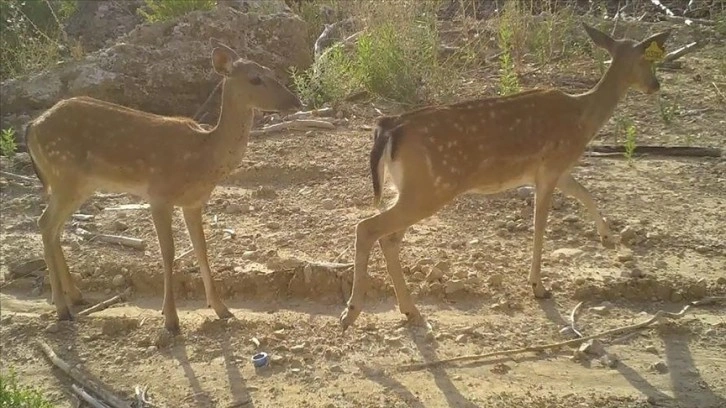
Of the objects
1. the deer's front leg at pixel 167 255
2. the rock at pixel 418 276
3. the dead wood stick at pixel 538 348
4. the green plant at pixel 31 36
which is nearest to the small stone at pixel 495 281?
the rock at pixel 418 276

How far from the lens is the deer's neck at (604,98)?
6426 mm

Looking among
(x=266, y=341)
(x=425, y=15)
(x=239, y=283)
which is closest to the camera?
(x=266, y=341)

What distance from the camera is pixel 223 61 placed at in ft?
20.2

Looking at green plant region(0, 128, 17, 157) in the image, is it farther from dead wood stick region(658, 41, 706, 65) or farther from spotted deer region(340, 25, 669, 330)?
dead wood stick region(658, 41, 706, 65)

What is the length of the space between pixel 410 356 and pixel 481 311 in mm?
804

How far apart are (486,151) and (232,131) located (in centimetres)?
189

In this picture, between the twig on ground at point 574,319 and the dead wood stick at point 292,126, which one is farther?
the dead wood stick at point 292,126

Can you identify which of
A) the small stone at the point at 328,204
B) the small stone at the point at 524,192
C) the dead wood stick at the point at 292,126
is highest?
the dead wood stick at the point at 292,126

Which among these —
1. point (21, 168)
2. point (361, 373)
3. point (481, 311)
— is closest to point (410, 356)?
point (361, 373)

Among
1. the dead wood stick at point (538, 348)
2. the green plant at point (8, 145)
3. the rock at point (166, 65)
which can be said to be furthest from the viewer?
the rock at point (166, 65)

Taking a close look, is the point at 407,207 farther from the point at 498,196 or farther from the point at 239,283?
the point at 498,196

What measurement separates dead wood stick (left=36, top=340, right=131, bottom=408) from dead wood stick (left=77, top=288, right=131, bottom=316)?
436mm

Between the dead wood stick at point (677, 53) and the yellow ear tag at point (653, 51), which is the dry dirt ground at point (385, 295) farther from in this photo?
the dead wood stick at point (677, 53)

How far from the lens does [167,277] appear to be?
19.8 feet
